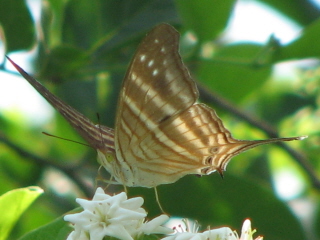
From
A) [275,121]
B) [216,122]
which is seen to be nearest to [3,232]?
[216,122]

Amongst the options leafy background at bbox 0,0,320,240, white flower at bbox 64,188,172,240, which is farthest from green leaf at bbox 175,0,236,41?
white flower at bbox 64,188,172,240

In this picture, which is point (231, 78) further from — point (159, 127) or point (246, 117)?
point (159, 127)

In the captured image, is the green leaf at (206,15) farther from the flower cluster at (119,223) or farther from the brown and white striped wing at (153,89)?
the flower cluster at (119,223)

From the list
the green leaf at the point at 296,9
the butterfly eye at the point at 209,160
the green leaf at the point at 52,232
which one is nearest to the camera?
the green leaf at the point at 52,232

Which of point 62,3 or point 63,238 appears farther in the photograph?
point 62,3

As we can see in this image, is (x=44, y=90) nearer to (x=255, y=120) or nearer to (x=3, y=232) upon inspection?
(x=3, y=232)

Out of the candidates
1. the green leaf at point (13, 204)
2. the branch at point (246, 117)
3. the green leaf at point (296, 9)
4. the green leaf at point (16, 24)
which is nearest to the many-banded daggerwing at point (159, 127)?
the green leaf at point (13, 204)
